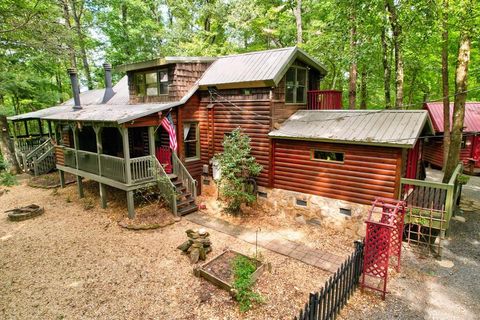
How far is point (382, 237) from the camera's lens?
636cm

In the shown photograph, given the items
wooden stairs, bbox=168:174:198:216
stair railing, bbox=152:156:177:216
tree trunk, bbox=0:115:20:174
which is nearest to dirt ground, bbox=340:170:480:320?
wooden stairs, bbox=168:174:198:216

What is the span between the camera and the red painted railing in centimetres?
1291

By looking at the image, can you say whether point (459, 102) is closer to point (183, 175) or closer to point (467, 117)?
point (467, 117)

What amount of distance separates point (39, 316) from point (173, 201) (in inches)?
225

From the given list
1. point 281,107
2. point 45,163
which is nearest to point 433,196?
point 281,107

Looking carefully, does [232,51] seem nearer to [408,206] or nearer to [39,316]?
[408,206]

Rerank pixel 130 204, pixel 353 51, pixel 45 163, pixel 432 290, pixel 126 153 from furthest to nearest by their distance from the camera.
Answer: pixel 45 163, pixel 353 51, pixel 130 204, pixel 126 153, pixel 432 290

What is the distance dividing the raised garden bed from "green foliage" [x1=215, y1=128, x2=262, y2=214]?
142 inches

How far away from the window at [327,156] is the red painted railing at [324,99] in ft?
12.1

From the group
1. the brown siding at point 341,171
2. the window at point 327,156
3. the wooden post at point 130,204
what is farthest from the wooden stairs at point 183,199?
the window at point 327,156

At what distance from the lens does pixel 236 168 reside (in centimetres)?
1120

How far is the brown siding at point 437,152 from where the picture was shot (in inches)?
695

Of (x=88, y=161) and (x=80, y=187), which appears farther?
(x=80, y=187)

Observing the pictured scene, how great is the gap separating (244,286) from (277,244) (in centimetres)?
310
